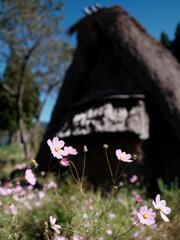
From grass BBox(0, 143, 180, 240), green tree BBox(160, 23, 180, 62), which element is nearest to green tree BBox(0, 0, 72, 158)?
green tree BBox(160, 23, 180, 62)

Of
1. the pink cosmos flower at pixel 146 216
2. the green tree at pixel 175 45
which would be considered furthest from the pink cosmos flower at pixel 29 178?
the green tree at pixel 175 45

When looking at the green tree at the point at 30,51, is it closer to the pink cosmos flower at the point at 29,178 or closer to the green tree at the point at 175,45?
the green tree at the point at 175,45

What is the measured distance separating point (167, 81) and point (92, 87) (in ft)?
6.72

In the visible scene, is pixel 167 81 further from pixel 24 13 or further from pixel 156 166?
pixel 24 13

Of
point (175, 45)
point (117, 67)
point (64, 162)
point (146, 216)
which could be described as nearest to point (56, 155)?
point (64, 162)

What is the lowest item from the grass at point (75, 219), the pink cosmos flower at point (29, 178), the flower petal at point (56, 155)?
the grass at point (75, 219)

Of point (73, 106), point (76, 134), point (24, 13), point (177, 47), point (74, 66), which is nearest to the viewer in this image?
point (76, 134)

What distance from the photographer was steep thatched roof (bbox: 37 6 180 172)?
6.69m

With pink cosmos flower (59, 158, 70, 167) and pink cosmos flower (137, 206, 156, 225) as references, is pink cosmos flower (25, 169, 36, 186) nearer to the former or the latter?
pink cosmos flower (59, 158, 70, 167)

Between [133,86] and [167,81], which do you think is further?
[133,86]

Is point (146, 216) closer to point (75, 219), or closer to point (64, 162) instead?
point (64, 162)

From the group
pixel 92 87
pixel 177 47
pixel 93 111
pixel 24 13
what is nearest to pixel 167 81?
pixel 93 111

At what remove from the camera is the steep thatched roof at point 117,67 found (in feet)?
21.9

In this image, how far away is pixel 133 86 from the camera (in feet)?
24.2
